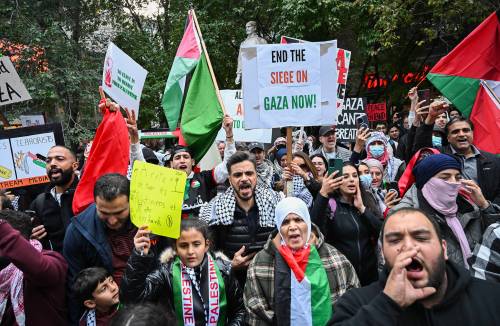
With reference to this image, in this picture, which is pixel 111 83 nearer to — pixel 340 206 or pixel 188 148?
pixel 188 148

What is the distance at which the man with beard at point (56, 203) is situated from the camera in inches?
157

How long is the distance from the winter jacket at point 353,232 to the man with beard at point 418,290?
1579 mm

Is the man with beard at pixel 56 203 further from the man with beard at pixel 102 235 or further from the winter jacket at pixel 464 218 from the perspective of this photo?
the winter jacket at pixel 464 218

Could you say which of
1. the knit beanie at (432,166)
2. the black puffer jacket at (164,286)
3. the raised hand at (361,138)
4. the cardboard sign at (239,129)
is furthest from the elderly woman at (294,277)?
the cardboard sign at (239,129)

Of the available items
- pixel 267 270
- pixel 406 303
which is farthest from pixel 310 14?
pixel 406 303

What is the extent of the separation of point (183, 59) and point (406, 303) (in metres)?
4.62

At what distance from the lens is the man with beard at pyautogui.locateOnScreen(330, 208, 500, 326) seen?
73.4 inches

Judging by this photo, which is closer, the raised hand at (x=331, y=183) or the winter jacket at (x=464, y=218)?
the winter jacket at (x=464, y=218)

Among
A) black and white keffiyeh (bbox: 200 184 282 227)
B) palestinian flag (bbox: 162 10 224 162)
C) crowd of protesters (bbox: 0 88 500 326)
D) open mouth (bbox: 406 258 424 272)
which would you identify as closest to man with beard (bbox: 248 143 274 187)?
palestinian flag (bbox: 162 10 224 162)

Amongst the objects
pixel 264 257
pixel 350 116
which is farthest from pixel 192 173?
pixel 350 116

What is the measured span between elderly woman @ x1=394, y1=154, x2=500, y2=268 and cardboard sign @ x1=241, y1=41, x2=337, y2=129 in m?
1.52

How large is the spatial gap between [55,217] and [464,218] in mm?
3196

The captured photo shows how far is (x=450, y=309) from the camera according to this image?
199 cm

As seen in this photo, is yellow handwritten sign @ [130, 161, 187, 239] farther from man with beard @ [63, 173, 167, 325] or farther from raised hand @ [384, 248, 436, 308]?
raised hand @ [384, 248, 436, 308]
